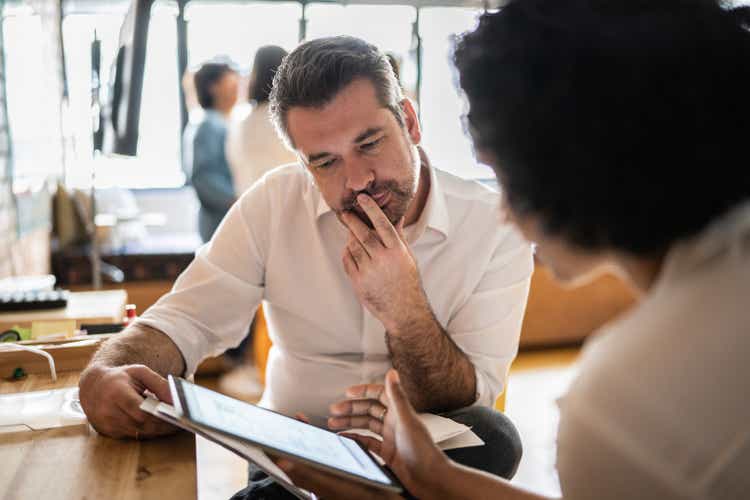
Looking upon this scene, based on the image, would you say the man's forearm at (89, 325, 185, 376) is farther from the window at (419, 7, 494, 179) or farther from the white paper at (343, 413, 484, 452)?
the window at (419, 7, 494, 179)

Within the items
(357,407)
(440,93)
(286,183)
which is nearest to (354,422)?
(357,407)

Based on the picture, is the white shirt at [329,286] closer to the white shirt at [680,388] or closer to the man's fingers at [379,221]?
the man's fingers at [379,221]

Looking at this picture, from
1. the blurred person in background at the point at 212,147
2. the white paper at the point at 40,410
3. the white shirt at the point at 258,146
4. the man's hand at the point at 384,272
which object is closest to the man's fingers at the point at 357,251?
the man's hand at the point at 384,272

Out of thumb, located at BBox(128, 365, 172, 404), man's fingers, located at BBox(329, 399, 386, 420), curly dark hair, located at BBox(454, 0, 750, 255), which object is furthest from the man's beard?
curly dark hair, located at BBox(454, 0, 750, 255)

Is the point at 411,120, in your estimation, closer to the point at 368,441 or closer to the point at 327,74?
the point at 327,74

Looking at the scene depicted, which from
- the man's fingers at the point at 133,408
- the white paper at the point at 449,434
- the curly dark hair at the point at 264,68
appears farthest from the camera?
the curly dark hair at the point at 264,68

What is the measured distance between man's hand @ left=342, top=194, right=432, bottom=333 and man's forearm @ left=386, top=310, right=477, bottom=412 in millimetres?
25

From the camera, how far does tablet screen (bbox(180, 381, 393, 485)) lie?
0.85 metres

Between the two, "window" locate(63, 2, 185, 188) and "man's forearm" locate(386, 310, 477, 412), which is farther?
"window" locate(63, 2, 185, 188)

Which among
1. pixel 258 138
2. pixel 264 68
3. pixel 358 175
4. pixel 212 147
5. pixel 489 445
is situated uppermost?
pixel 264 68

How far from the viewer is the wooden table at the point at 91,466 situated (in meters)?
0.90

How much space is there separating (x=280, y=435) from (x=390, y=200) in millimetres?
607

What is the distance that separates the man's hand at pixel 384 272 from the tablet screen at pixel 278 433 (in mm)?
365

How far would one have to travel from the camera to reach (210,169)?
11.2ft
